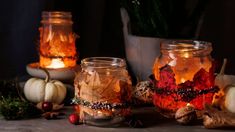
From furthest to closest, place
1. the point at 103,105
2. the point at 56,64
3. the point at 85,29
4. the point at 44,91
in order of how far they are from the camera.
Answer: the point at 85,29, the point at 56,64, the point at 44,91, the point at 103,105

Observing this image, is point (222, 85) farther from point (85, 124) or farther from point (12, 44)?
point (12, 44)

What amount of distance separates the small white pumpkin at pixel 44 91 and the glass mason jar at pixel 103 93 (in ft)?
0.34

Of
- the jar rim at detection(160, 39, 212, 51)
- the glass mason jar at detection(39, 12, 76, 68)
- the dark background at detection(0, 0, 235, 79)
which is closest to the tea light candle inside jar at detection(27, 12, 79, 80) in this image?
the glass mason jar at detection(39, 12, 76, 68)

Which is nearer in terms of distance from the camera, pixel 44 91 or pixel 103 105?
pixel 103 105

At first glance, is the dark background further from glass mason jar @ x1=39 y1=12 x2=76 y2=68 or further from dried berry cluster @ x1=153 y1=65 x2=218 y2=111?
dried berry cluster @ x1=153 y1=65 x2=218 y2=111

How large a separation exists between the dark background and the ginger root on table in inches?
20.5

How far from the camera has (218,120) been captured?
72 cm

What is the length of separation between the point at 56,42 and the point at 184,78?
12.9 inches

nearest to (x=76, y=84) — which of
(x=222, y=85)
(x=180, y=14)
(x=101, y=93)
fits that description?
(x=101, y=93)

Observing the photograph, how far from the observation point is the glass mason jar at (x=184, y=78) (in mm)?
766

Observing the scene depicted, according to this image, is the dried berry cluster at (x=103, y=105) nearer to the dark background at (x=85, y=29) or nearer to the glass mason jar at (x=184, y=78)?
the glass mason jar at (x=184, y=78)

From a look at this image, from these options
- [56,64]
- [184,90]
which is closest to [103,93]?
[184,90]

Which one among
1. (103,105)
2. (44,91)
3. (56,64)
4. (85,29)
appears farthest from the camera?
(85,29)

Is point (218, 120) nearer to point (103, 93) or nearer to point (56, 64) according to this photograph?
point (103, 93)
